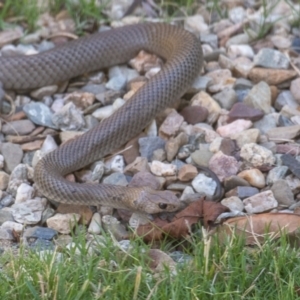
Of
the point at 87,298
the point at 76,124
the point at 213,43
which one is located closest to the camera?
the point at 87,298

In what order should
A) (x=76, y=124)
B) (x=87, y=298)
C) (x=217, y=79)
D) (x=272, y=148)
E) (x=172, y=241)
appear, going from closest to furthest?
(x=87, y=298) < (x=172, y=241) < (x=272, y=148) < (x=76, y=124) < (x=217, y=79)

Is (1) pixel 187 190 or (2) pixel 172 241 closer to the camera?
(2) pixel 172 241

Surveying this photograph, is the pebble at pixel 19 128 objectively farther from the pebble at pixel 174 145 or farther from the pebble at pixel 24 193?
the pebble at pixel 174 145

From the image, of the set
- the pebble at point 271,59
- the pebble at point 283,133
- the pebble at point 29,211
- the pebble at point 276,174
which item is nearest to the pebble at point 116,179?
the pebble at point 29,211

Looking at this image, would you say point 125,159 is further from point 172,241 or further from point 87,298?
point 87,298

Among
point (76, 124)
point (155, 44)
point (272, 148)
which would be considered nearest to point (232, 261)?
point (272, 148)

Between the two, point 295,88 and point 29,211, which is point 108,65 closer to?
point 295,88
